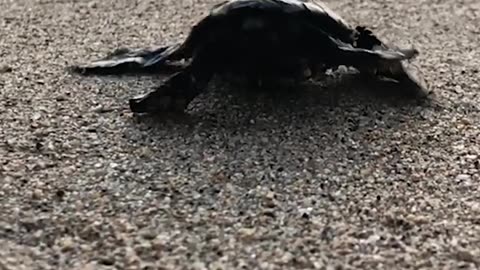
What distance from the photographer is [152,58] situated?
2164 mm

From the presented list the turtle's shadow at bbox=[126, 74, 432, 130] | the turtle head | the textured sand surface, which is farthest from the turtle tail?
the turtle head

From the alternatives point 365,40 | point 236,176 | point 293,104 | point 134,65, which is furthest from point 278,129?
point 134,65

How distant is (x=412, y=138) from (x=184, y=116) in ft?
1.56

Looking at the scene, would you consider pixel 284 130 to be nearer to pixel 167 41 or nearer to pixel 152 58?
pixel 152 58

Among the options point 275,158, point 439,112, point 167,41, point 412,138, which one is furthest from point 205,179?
point 167,41

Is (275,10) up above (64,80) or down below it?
above

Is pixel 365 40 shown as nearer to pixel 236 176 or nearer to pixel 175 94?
pixel 175 94

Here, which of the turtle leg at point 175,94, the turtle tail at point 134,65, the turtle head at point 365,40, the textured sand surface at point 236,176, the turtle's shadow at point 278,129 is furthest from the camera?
the turtle tail at point 134,65

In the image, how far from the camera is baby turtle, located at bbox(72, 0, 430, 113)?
1822 millimetres

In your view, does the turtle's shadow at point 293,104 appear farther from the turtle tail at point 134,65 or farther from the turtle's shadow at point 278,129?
the turtle tail at point 134,65

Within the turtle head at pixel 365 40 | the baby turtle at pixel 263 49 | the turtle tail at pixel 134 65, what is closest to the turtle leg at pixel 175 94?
the baby turtle at pixel 263 49

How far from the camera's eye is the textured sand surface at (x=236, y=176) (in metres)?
1.30

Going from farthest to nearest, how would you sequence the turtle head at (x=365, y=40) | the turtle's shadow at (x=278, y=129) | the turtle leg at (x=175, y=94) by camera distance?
the turtle head at (x=365, y=40), the turtle leg at (x=175, y=94), the turtle's shadow at (x=278, y=129)

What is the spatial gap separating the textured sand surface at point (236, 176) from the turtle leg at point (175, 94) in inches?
1.3
